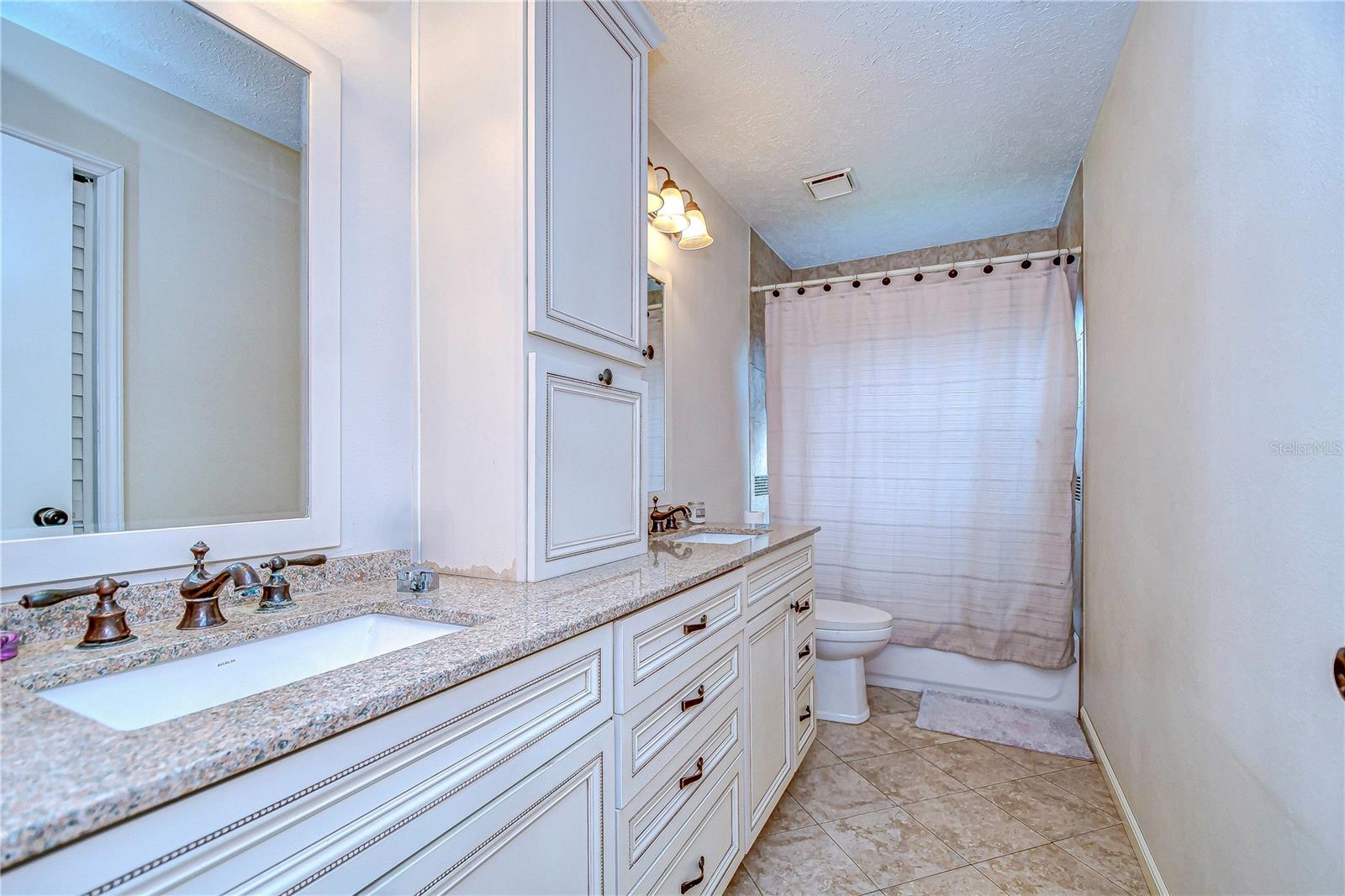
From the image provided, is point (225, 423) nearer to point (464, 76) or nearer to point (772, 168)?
point (464, 76)

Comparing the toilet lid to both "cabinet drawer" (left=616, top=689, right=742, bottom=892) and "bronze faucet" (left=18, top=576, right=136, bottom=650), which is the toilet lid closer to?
"cabinet drawer" (left=616, top=689, right=742, bottom=892)

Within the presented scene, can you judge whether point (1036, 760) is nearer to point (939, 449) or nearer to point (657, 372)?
point (939, 449)

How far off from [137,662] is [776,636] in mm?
1496

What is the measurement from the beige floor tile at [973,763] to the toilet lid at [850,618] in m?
0.51

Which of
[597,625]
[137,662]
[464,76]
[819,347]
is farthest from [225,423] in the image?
[819,347]

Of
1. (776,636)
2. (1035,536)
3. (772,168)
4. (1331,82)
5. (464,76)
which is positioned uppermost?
(772,168)

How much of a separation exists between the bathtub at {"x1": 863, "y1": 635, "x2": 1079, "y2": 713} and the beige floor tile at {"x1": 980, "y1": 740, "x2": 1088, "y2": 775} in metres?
0.49

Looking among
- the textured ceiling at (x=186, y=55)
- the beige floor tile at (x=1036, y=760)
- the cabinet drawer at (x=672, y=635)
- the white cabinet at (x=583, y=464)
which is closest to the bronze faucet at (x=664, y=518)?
the white cabinet at (x=583, y=464)

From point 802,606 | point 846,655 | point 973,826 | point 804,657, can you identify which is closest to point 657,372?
point 802,606

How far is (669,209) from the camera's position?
6.73 feet

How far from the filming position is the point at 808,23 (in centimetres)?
174

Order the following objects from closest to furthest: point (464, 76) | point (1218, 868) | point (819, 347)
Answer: point (1218, 868), point (464, 76), point (819, 347)

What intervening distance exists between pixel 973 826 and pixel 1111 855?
0.36m

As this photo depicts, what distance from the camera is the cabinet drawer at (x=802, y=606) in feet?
6.51
